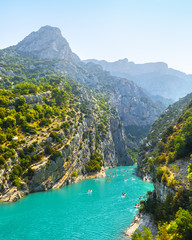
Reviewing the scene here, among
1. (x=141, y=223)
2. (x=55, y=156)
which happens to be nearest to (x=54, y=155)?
(x=55, y=156)

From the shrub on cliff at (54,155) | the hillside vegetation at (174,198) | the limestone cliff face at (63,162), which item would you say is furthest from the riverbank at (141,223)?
the shrub on cliff at (54,155)

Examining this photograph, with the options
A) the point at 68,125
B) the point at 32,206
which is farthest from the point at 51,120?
the point at 32,206

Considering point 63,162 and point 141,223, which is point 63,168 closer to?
point 63,162

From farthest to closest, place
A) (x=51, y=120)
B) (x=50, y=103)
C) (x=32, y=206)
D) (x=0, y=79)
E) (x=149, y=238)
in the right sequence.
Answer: (x=0, y=79)
(x=50, y=103)
(x=51, y=120)
(x=32, y=206)
(x=149, y=238)

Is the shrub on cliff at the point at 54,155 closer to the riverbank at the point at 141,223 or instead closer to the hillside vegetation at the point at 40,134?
the hillside vegetation at the point at 40,134

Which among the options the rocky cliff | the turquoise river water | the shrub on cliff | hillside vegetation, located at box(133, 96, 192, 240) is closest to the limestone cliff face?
the rocky cliff

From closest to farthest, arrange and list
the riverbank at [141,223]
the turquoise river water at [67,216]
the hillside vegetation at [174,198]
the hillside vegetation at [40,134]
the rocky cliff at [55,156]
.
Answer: the hillside vegetation at [174,198]
the riverbank at [141,223]
the turquoise river water at [67,216]
the rocky cliff at [55,156]
the hillside vegetation at [40,134]

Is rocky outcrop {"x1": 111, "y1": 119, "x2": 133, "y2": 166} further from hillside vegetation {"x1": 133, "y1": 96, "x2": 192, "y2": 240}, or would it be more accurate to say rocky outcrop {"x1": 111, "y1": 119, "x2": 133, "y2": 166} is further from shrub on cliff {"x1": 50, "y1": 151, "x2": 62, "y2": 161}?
hillside vegetation {"x1": 133, "y1": 96, "x2": 192, "y2": 240}

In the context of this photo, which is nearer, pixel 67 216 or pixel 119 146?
pixel 67 216

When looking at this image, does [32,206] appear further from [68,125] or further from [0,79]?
[0,79]
